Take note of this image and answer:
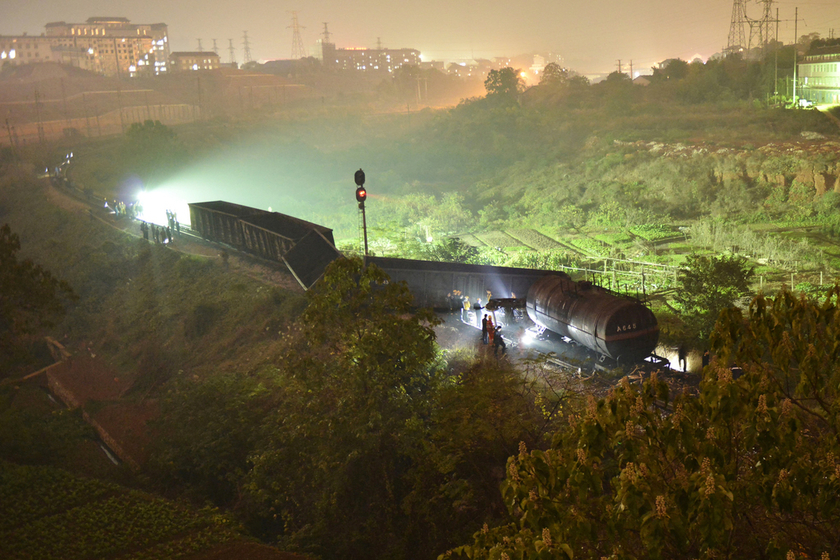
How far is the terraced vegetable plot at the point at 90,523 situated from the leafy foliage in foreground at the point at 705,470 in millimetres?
10906

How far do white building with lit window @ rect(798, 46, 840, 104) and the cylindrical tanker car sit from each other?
38902 mm

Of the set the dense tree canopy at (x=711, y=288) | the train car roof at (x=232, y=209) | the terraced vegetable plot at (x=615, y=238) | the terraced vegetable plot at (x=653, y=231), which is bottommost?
the terraced vegetable plot at (x=615, y=238)

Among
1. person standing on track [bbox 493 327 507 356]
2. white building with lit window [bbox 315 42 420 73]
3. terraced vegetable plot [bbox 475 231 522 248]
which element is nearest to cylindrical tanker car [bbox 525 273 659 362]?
person standing on track [bbox 493 327 507 356]

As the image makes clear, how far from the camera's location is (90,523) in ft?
48.5

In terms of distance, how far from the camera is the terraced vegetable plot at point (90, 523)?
13.7 m

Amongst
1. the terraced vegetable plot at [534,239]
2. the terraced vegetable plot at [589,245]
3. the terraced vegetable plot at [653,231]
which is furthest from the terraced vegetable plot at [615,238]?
the terraced vegetable plot at [534,239]

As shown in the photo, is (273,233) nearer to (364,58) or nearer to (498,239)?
(498,239)

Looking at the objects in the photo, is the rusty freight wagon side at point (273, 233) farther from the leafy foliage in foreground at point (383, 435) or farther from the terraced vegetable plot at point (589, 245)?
the terraced vegetable plot at point (589, 245)

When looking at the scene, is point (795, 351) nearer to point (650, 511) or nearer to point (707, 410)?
point (707, 410)

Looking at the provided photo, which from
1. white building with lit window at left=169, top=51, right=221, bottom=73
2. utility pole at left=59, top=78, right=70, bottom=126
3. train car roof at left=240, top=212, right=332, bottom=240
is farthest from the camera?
white building with lit window at left=169, top=51, right=221, bottom=73

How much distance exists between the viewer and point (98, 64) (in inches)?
5620

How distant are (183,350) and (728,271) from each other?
21374 millimetres

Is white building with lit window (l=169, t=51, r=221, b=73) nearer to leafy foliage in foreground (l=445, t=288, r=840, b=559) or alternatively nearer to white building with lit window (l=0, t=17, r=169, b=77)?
white building with lit window (l=0, t=17, r=169, b=77)

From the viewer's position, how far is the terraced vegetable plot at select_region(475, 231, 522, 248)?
4018 centimetres
